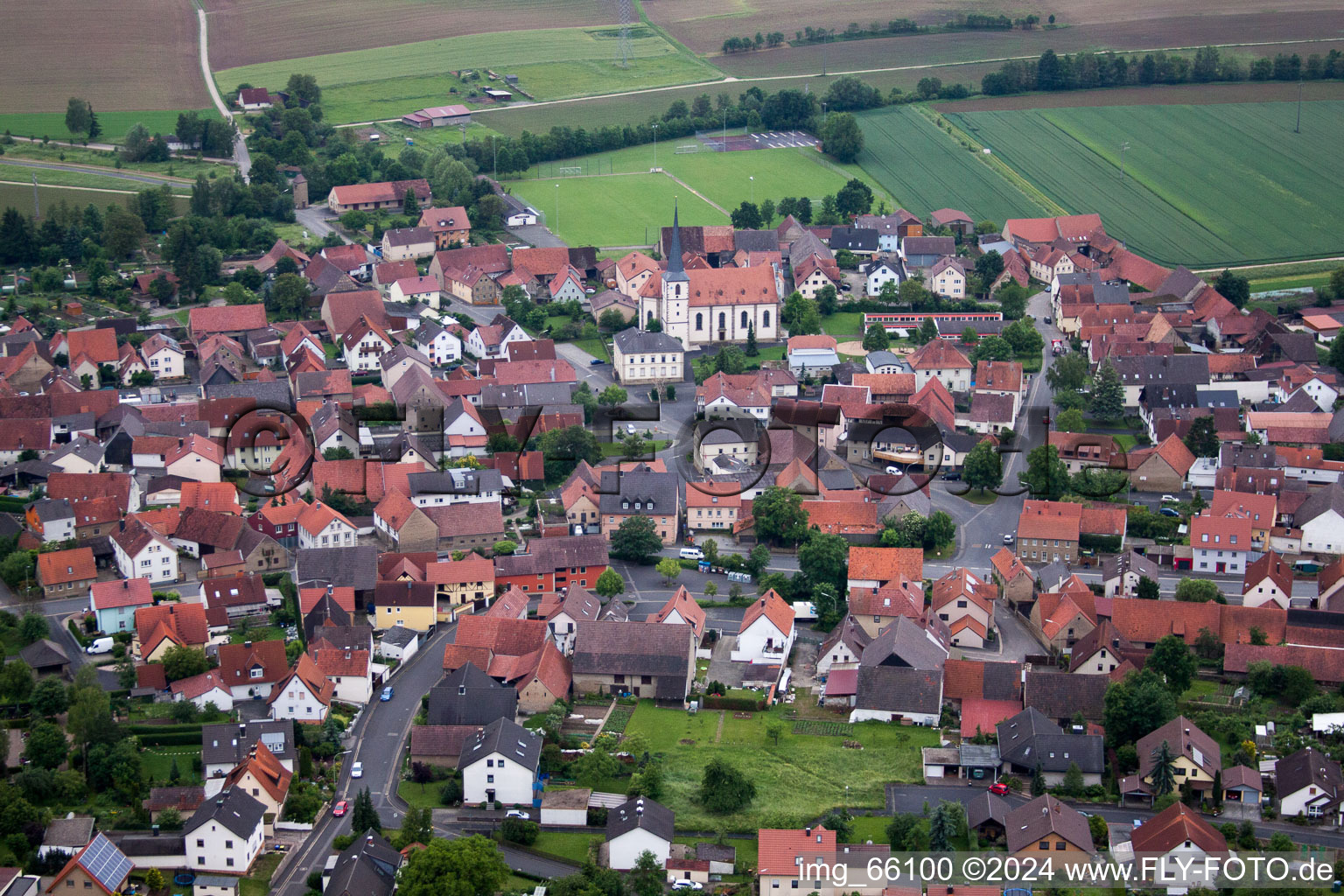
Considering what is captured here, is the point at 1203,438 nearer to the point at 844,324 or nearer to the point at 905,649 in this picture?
the point at 905,649

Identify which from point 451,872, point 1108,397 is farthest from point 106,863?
point 1108,397

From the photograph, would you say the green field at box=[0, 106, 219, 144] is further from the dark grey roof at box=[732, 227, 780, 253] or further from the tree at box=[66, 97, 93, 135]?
the dark grey roof at box=[732, 227, 780, 253]

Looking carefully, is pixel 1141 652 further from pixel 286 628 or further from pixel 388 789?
pixel 286 628

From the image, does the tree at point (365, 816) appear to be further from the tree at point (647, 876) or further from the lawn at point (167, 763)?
the tree at point (647, 876)

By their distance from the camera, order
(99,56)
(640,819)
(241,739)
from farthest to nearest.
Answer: (99,56) → (241,739) → (640,819)

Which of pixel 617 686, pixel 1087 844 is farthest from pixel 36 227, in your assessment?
pixel 1087 844

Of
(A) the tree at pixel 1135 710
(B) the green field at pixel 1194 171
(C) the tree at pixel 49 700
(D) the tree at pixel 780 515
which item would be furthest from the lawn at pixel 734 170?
(A) the tree at pixel 1135 710
